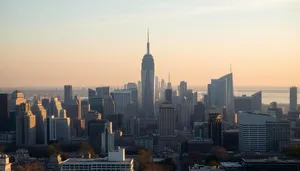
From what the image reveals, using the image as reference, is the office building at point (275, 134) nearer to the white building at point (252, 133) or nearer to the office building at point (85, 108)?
the white building at point (252, 133)

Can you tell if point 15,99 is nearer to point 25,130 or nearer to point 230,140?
point 25,130

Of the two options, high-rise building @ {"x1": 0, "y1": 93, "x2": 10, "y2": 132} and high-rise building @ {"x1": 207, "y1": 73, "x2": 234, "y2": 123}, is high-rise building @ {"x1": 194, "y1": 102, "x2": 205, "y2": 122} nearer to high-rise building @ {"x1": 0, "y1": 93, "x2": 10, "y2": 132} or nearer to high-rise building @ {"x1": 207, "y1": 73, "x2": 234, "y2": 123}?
high-rise building @ {"x1": 207, "y1": 73, "x2": 234, "y2": 123}

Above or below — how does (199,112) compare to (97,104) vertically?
below

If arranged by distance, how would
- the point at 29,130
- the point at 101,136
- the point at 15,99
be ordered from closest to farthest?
the point at 101,136 < the point at 29,130 < the point at 15,99

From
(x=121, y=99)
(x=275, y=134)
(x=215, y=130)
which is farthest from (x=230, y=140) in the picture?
(x=121, y=99)

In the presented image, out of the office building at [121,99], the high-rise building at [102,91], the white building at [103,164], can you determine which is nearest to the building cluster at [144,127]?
the white building at [103,164]

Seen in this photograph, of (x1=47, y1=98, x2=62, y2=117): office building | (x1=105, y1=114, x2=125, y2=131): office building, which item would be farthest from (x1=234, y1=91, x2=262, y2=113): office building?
(x1=47, y1=98, x2=62, y2=117): office building

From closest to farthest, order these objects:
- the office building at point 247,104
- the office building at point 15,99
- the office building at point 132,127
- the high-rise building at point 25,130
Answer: the high-rise building at point 25,130 < the office building at point 15,99 < the office building at point 132,127 < the office building at point 247,104
